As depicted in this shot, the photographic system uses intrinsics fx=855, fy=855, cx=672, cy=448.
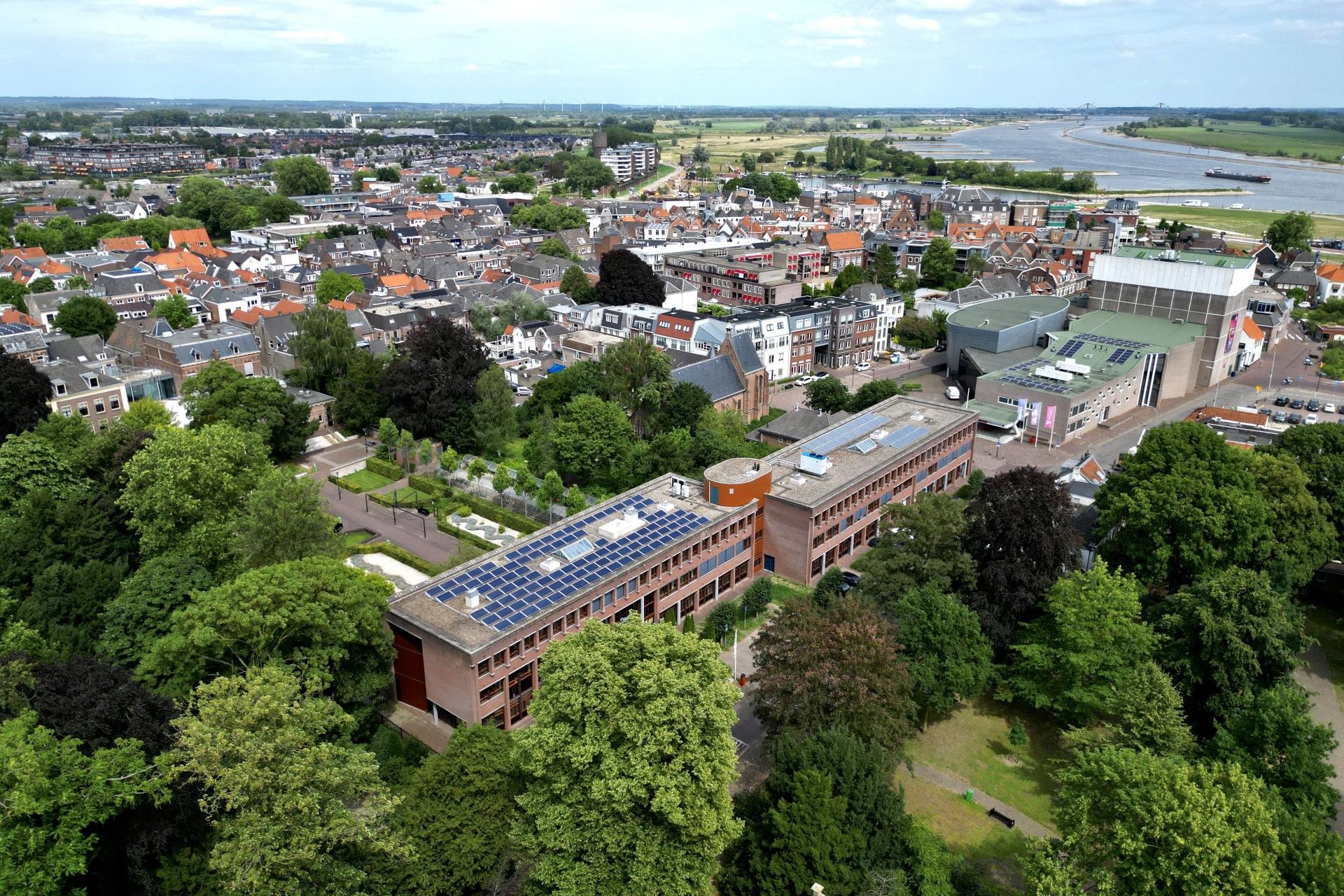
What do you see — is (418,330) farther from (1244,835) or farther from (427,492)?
(1244,835)

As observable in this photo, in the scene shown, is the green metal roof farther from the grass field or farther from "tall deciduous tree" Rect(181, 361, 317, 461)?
the grass field

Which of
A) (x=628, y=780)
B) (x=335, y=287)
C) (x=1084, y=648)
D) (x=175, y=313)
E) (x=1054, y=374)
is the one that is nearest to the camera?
(x=628, y=780)

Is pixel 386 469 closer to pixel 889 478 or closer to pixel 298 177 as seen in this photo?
pixel 889 478

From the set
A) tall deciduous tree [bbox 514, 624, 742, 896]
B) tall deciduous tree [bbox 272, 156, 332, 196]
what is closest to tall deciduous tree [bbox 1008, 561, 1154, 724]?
tall deciduous tree [bbox 514, 624, 742, 896]

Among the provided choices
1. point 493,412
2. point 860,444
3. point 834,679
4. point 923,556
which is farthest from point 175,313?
point 834,679

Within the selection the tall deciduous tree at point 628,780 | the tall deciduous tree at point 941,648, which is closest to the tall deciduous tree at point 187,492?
the tall deciduous tree at point 628,780

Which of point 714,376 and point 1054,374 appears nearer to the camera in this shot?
point 714,376

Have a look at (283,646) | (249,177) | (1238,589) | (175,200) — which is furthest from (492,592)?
(249,177)

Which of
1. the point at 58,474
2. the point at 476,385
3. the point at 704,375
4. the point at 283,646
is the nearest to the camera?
the point at 283,646
